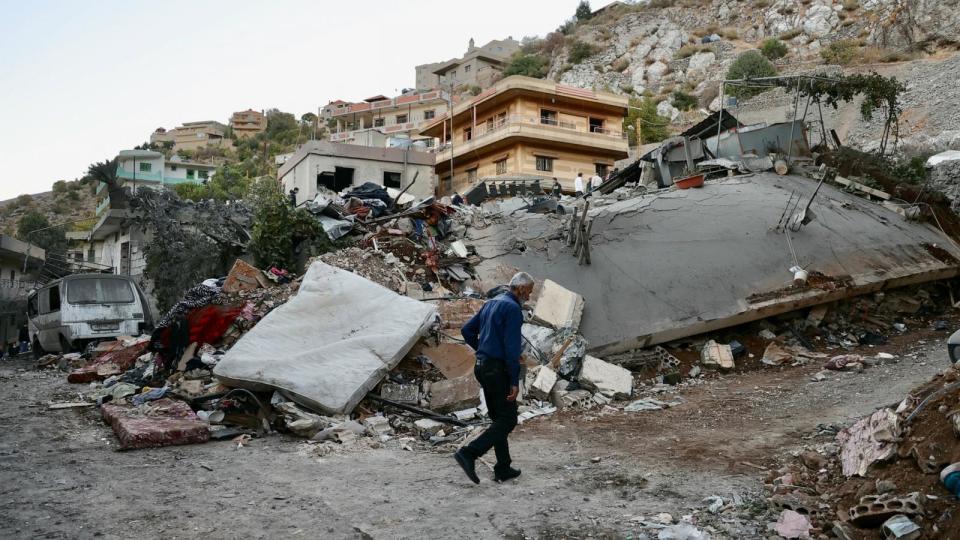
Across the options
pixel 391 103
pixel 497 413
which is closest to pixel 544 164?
pixel 497 413

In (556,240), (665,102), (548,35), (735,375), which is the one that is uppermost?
(548,35)

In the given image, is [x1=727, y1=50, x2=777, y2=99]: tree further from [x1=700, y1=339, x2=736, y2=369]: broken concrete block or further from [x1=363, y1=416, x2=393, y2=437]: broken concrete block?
[x1=363, y1=416, x2=393, y2=437]: broken concrete block

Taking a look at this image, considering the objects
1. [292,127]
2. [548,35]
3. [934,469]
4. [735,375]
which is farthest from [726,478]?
[292,127]

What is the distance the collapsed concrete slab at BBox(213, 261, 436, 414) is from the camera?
20.6 feet

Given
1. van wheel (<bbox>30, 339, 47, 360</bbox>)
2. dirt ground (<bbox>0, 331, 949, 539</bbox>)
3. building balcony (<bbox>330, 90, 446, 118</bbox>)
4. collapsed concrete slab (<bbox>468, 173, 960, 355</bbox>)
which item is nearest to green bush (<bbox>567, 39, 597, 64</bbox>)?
building balcony (<bbox>330, 90, 446, 118</bbox>)

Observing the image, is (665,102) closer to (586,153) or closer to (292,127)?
(586,153)

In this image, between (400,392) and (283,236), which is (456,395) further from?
(283,236)

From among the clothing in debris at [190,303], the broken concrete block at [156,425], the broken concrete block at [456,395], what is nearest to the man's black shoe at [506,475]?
the broken concrete block at [456,395]

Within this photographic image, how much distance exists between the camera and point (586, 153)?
32906 mm

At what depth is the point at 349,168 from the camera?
973 inches

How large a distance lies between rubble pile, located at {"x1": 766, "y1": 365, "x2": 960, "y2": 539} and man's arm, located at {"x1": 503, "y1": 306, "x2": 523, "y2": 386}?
1.71 m

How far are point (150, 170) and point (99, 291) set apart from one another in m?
43.2

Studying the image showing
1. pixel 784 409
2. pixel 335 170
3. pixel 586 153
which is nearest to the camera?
pixel 784 409

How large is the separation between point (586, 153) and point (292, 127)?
5262 centimetres
